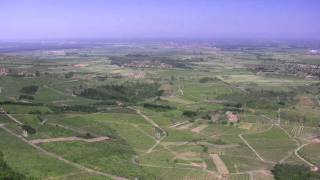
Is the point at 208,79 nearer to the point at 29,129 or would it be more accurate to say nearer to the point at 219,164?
the point at 29,129

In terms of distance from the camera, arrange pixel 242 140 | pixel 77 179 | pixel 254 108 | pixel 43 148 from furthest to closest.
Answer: pixel 254 108 → pixel 242 140 → pixel 43 148 → pixel 77 179

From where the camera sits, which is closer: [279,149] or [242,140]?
[279,149]

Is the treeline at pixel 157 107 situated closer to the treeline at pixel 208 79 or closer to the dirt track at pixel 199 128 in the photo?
the dirt track at pixel 199 128

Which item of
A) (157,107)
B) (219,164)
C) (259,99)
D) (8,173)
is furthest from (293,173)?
(259,99)

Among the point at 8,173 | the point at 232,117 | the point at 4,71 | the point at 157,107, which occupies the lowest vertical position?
the point at 232,117

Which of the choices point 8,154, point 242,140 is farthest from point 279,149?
point 8,154

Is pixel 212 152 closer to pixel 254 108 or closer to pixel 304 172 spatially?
pixel 304 172
